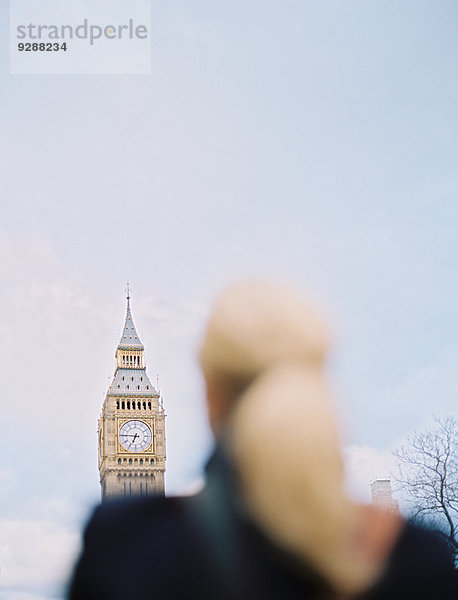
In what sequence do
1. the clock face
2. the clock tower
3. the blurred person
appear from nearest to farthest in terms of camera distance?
the blurred person < the clock tower < the clock face

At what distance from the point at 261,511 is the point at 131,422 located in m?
53.9

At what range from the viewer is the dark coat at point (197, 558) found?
47.0 inches

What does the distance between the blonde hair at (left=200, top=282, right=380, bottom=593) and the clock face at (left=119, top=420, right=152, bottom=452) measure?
5343cm

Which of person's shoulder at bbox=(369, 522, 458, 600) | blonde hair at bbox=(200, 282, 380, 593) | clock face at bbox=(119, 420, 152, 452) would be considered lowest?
person's shoulder at bbox=(369, 522, 458, 600)

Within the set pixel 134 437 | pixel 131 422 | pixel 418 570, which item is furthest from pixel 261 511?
pixel 134 437

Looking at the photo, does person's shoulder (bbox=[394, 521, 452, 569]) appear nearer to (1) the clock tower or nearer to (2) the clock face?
(1) the clock tower

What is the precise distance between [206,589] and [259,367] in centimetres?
30

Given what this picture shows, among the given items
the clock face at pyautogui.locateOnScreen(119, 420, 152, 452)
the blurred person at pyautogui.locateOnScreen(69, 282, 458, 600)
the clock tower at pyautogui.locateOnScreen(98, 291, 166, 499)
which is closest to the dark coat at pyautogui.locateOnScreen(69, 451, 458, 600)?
the blurred person at pyautogui.locateOnScreen(69, 282, 458, 600)

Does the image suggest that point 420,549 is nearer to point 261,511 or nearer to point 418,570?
point 418,570

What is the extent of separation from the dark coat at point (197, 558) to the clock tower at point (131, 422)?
5125 centimetres

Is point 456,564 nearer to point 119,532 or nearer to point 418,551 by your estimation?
point 418,551

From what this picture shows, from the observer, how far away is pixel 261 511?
1196 millimetres

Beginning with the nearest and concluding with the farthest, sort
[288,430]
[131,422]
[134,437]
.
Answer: [288,430]
[131,422]
[134,437]

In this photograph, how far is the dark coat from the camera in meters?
1.19
